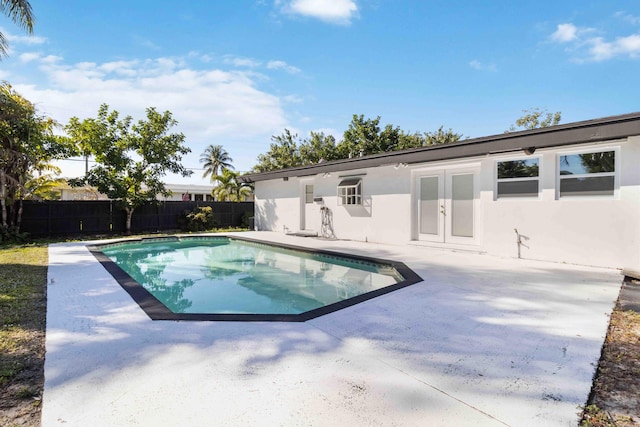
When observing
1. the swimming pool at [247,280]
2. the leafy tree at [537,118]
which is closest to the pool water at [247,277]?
the swimming pool at [247,280]

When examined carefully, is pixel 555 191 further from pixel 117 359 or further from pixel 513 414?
pixel 117 359

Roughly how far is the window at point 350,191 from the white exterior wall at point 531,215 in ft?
0.73

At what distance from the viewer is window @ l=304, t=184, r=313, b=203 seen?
14.5 metres

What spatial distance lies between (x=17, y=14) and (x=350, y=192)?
1030 cm

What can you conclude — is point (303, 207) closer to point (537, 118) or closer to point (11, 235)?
point (11, 235)

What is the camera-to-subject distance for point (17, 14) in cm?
783

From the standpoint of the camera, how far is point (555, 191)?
7203 mm

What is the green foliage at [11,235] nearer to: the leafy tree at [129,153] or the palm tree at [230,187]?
the leafy tree at [129,153]

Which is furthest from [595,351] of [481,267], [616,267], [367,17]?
[367,17]

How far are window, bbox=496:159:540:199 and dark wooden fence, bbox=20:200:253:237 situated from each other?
1415 centimetres

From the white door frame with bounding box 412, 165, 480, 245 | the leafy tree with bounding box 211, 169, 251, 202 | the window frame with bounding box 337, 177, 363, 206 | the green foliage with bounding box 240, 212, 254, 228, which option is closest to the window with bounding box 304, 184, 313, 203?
the window frame with bounding box 337, 177, 363, 206

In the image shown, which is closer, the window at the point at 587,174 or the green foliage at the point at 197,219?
the window at the point at 587,174

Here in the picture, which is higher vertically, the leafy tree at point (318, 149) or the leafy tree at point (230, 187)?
the leafy tree at point (318, 149)

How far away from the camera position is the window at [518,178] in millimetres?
7570
